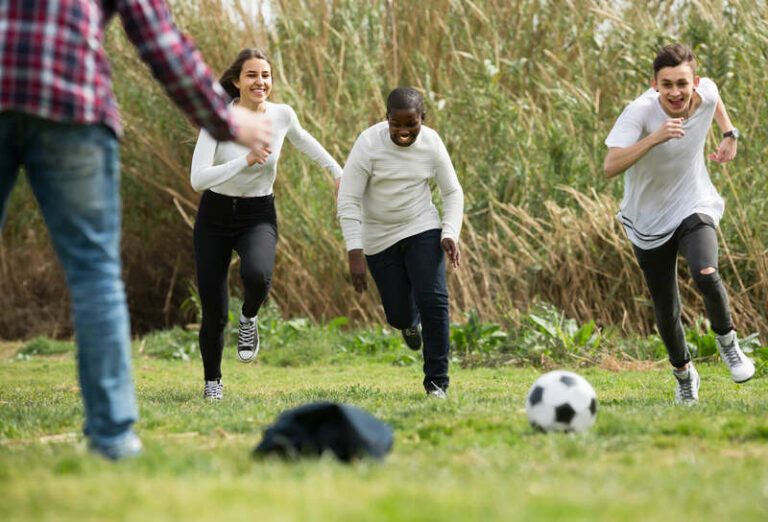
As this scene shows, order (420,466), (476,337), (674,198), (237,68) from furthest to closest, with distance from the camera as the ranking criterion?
(476,337) < (237,68) < (674,198) < (420,466)

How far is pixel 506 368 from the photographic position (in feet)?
30.1

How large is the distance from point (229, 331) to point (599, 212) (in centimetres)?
447

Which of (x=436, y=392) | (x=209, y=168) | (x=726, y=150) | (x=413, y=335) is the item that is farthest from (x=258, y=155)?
(x=726, y=150)

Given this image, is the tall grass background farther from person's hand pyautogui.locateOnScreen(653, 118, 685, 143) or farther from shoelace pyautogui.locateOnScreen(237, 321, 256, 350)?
person's hand pyautogui.locateOnScreen(653, 118, 685, 143)

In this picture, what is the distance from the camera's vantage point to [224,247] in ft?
22.6

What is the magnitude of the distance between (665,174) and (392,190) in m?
1.82

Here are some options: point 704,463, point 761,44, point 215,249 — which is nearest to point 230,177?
point 215,249

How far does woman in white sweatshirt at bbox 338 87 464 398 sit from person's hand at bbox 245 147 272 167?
30.8 inches

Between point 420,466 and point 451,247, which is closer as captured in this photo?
point 420,466

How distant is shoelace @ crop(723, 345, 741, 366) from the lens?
6199 mm

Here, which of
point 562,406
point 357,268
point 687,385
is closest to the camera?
point 562,406

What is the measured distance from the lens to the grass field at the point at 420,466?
9.41 feet

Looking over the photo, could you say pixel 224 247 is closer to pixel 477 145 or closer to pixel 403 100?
pixel 403 100

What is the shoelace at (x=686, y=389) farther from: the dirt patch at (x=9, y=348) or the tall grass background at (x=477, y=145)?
the dirt patch at (x=9, y=348)
